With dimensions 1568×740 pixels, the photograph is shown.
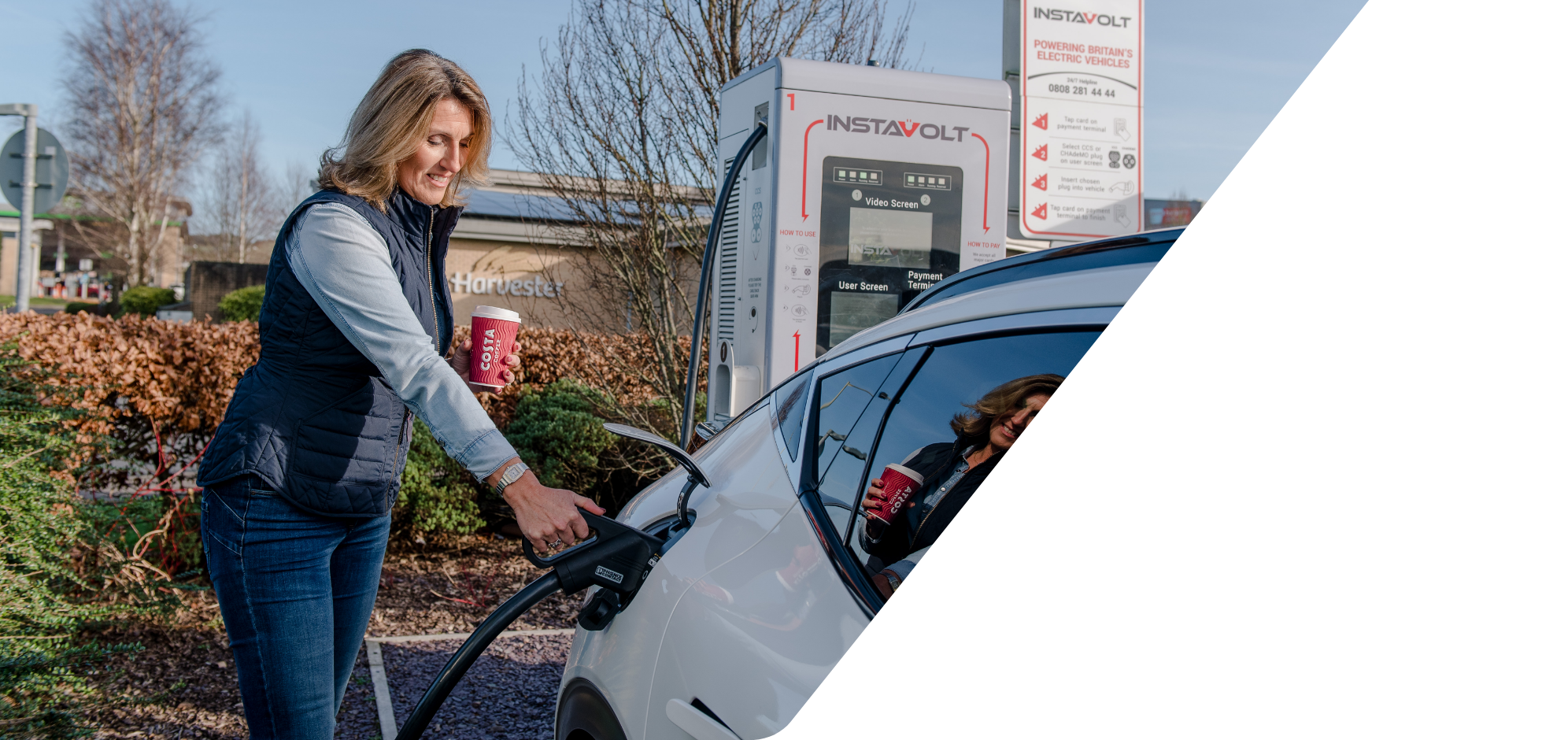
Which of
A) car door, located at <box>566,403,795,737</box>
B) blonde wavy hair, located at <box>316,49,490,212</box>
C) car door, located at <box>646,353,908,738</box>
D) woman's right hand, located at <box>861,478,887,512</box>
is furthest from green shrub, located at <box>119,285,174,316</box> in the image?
woman's right hand, located at <box>861,478,887,512</box>

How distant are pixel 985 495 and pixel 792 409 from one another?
Answer: 2.18 ft

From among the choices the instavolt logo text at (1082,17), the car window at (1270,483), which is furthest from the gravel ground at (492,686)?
the instavolt logo text at (1082,17)

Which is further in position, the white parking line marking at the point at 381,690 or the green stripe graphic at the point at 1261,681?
the white parking line marking at the point at 381,690

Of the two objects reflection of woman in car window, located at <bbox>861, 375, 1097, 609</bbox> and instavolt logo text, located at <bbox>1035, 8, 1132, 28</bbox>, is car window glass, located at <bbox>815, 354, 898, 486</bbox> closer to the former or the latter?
reflection of woman in car window, located at <bbox>861, 375, 1097, 609</bbox>

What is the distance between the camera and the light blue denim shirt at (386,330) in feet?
6.15

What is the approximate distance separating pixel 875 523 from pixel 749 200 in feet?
10.2

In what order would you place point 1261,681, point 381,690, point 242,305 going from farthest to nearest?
point 242,305 → point 381,690 → point 1261,681

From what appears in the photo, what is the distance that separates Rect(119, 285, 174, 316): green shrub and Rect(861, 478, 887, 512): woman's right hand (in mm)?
28017

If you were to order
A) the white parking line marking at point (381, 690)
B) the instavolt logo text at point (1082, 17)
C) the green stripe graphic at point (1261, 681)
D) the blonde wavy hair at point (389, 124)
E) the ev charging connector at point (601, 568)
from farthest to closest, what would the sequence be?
the instavolt logo text at point (1082, 17), the white parking line marking at point (381, 690), the blonde wavy hair at point (389, 124), the ev charging connector at point (601, 568), the green stripe graphic at point (1261, 681)

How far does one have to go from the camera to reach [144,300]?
85.4 ft

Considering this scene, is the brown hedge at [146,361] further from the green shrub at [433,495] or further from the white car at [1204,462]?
the white car at [1204,462]

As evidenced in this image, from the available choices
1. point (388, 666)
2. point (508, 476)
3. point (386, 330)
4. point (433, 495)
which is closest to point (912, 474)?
point (508, 476)

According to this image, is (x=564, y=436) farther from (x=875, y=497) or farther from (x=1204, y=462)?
(x=1204, y=462)

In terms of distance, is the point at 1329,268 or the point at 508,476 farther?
the point at 508,476
